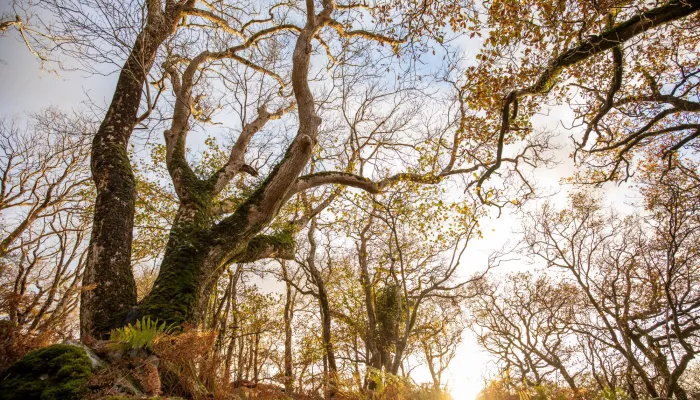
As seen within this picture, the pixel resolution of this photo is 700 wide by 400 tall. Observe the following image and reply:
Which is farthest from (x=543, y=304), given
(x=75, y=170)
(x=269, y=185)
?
(x=75, y=170)

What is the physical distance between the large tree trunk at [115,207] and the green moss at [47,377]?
202 centimetres

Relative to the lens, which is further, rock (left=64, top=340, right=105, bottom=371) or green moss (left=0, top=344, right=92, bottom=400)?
rock (left=64, top=340, right=105, bottom=371)

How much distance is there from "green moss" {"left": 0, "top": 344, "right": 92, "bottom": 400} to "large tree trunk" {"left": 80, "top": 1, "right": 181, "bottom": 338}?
2.02 m

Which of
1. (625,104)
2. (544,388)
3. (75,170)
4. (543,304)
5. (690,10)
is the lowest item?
(544,388)

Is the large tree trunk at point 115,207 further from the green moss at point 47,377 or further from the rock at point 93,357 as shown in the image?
the green moss at point 47,377

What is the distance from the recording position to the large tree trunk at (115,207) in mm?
4164

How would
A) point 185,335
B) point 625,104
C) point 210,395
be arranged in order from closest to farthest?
1. point 210,395
2. point 185,335
3. point 625,104

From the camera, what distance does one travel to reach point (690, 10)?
13.7 ft

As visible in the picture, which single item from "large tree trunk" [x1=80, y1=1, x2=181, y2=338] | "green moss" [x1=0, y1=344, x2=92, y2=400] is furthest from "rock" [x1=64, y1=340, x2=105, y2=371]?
"large tree trunk" [x1=80, y1=1, x2=181, y2=338]

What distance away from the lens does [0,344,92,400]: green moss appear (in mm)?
1867

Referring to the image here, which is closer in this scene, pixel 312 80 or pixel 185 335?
pixel 185 335

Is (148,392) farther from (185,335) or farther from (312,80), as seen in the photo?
(312,80)

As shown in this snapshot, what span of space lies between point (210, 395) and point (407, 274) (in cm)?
1151

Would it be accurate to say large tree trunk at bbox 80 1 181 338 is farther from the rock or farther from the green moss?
the green moss
